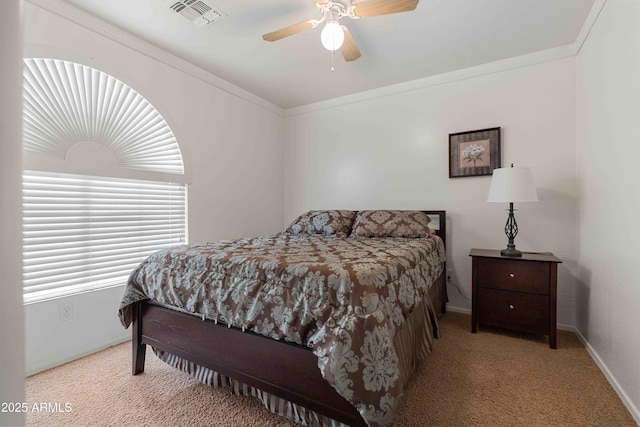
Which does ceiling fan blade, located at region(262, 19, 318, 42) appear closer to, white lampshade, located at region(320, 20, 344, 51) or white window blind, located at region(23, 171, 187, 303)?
white lampshade, located at region(320, 20, 344, 51)

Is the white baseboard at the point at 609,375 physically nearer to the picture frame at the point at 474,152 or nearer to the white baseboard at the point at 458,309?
the white baseboard at the point at 458,309

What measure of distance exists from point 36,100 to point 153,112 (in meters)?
0.78

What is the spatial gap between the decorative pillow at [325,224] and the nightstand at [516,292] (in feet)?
3.96

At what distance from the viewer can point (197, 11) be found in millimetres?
2049

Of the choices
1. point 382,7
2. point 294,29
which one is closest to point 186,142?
point 294,29

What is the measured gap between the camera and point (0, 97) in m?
0.46

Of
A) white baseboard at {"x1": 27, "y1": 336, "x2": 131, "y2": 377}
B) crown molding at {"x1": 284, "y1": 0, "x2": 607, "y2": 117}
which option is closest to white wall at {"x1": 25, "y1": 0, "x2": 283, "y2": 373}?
white baseboard at {"x1": 27, "y1": 336, "x2": 131, "y2": 377}

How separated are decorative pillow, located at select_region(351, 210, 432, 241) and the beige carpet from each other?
1.00m

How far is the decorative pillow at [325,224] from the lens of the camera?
294 cm

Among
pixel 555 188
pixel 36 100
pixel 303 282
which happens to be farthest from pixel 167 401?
pixel 555 188

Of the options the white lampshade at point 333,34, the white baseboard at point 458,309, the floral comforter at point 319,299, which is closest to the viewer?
the floral comforter at point 319,299

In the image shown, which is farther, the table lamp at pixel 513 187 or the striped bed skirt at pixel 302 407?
the table lamp at pixel 513 187

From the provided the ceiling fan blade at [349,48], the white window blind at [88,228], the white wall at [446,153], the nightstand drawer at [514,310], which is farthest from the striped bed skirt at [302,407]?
the ceiling fan blade at [349,48]

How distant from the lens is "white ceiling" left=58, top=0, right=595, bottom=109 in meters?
2.03
